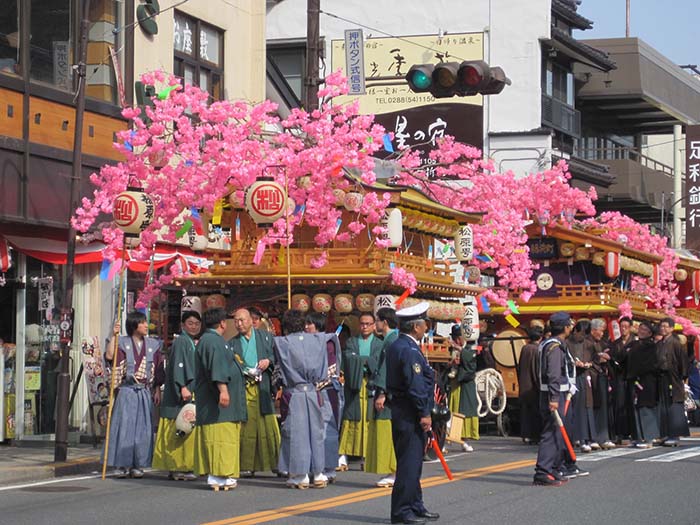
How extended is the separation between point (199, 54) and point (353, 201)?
6285mm

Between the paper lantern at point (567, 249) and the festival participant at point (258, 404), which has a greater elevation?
the paper lantern at point (567, 249)

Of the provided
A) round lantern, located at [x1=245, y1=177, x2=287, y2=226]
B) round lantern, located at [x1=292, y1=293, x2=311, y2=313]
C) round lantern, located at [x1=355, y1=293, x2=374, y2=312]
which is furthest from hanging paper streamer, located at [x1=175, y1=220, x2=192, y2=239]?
round lantern, located at [x1=355, y1=293, x2=374, y2=312]

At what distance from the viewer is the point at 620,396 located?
21688 millimetres

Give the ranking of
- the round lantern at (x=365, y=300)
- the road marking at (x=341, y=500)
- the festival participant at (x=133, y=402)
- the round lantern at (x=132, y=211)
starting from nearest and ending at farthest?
the road marking at (x=341, y=500), the festival participant at (x=133, y=402), the round lantern at (x=132, y=211), the round lantern at (x=365, y=300)

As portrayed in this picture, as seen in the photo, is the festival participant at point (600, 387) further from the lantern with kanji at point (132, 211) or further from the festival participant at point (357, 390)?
the lantern with kanji at point (132, 211)

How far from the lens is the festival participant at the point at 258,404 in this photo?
1564 cm

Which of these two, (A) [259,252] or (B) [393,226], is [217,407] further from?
(B) [393,226]

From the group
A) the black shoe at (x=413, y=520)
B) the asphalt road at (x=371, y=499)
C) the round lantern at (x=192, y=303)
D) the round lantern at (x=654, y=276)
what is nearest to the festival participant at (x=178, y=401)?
the asphalt road at (x=371, y=499)

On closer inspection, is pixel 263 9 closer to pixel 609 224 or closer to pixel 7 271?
pixel 7 271

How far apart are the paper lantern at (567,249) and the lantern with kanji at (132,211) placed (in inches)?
568

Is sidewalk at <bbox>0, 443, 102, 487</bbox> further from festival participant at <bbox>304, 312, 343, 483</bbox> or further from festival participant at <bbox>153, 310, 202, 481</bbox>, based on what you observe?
festival participant at <bbox>304, 312, 343, 483</bbox>

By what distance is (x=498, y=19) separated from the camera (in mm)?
42344

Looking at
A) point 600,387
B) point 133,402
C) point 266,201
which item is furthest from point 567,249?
point 133,402

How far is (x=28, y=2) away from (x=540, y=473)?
1142 centimetres
